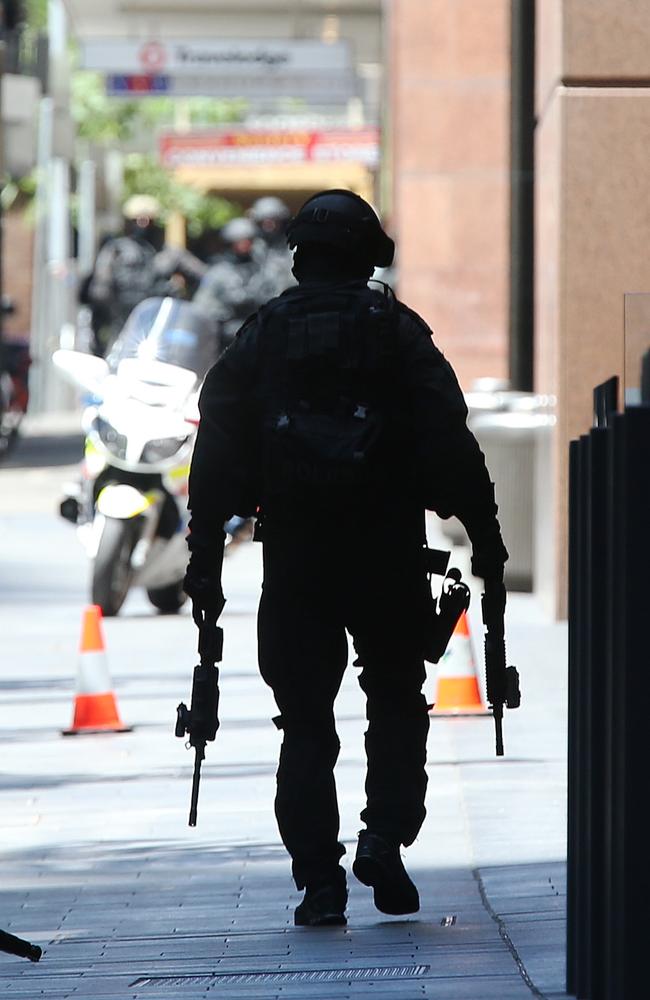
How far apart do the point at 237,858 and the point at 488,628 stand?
1.38 meters

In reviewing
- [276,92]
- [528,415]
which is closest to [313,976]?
[528,415]

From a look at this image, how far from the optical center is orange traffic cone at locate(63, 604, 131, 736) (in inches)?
341

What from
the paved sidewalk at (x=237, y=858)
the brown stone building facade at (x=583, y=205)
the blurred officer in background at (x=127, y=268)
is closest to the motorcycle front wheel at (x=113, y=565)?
the paved sidewalk at (x=237, y=858)

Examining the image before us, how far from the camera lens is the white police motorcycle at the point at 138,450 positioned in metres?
11.9

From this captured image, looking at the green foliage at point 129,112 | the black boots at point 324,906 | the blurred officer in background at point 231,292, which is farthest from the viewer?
the green foliage at point 129,112

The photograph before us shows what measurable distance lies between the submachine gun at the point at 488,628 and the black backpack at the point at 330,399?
1.03 ft

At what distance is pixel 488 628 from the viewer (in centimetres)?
541

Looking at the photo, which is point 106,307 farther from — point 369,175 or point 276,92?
point 369,175

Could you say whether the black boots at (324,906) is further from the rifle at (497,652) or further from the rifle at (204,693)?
the rifle at (497,652)

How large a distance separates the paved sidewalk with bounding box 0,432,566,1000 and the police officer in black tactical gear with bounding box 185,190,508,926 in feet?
0.92

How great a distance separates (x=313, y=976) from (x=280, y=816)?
67cm

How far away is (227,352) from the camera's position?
217 inches

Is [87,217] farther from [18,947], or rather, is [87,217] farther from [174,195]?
[18,947]

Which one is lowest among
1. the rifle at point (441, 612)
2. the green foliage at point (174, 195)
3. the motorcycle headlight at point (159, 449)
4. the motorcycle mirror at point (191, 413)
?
the green foliage at point (174, 195)
